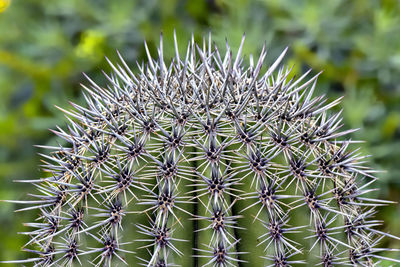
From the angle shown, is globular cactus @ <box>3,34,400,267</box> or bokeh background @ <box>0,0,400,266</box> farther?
bokeh background @ <box>0,0,400,266</box>

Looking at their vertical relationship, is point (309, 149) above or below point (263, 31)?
below

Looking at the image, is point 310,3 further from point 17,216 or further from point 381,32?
point 17,216

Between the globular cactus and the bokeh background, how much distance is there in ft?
4.85

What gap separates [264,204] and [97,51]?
205 centimetres

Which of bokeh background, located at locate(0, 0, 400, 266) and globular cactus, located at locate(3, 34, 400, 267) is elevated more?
bokeh background, located at locate(0, 0, 400, 266)

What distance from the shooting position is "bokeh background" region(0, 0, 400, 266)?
3039 mm

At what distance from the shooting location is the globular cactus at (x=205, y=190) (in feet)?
4.55

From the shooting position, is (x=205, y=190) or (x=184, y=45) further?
(x=184, y=45)

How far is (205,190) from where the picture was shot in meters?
1.41

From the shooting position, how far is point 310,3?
3.24 m

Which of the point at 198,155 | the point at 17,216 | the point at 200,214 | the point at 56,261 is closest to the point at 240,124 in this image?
the point at 198,155

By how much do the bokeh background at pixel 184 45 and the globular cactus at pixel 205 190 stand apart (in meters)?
1.48

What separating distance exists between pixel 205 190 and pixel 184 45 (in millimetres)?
1850

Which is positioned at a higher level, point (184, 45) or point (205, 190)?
point (184, 45)
